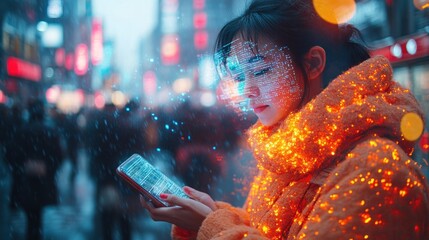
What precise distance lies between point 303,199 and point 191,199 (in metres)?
0.44

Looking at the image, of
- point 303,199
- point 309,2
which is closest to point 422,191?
point 303,199

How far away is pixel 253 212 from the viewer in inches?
54.5

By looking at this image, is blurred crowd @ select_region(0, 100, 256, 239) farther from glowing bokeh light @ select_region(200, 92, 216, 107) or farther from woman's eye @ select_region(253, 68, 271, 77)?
woman's eye @ select_region(253, 68, 271, 77)

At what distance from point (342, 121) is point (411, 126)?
216 mm

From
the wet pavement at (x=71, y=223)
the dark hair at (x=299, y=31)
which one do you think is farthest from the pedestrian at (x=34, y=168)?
the dark hair at (x=299, y=31)

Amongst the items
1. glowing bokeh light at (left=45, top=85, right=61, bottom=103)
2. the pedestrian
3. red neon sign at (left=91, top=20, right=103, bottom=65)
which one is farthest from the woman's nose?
glowing bokeh light at (left=45, top=85, right=61, bottom=103)

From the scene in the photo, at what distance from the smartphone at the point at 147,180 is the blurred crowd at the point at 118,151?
2372 mm

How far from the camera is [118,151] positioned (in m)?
4.49

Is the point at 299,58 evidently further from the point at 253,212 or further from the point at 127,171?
the point at 127,171

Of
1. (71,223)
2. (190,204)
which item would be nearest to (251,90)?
(190,204)

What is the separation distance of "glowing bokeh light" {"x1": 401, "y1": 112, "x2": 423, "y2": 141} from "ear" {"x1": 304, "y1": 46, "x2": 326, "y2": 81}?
1.01 ft

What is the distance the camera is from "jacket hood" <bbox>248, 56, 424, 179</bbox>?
3.57ft

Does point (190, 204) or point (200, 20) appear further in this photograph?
point (200, 20)

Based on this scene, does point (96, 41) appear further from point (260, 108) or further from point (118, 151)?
point (260, 108)
